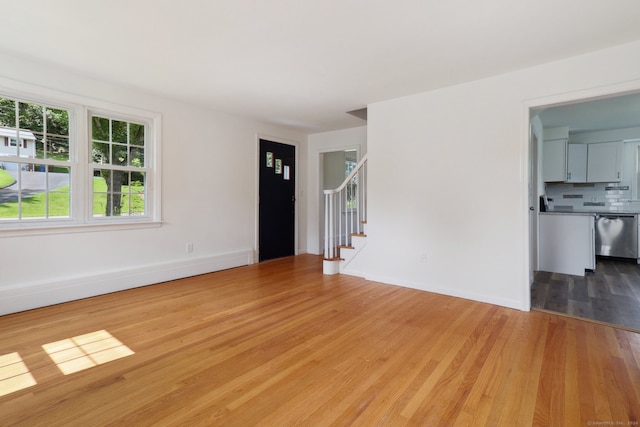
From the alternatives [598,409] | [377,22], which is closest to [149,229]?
[377,22]

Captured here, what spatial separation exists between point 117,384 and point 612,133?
7779 millimetres

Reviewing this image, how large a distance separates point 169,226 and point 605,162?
728 centimetres

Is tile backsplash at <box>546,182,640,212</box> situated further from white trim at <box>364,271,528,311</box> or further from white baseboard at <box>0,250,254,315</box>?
white baseboard at <box>0,250,254,315</box>

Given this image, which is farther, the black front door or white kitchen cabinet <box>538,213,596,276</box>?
the black front door

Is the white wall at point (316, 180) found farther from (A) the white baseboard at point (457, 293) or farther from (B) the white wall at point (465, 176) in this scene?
(A) the white baseboard at point (457, 293)

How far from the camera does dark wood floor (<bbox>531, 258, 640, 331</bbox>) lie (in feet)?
9.21

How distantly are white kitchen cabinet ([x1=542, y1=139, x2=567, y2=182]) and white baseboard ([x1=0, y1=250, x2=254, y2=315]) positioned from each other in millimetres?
5496

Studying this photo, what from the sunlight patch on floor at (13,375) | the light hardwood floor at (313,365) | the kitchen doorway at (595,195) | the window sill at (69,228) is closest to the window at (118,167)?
the window sill at (69,228)

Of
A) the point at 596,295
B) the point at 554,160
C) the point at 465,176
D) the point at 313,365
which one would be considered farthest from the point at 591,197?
the point at 313,365

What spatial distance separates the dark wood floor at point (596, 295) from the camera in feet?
9.21

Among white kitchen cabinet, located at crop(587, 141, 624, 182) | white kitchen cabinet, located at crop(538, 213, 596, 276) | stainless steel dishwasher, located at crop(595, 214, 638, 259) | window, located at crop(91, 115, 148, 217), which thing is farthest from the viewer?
white kitchen cabinet, located at crop(587, 141, 624, 182)

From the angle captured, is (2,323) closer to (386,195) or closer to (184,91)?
(184,91)

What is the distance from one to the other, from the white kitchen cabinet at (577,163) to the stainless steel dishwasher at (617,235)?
2.68 feet

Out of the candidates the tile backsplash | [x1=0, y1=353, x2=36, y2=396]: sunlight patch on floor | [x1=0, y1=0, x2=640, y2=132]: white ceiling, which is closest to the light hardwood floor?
[x1=0, y1=353, x2=36, y2=396]: sunlight patch on floor
